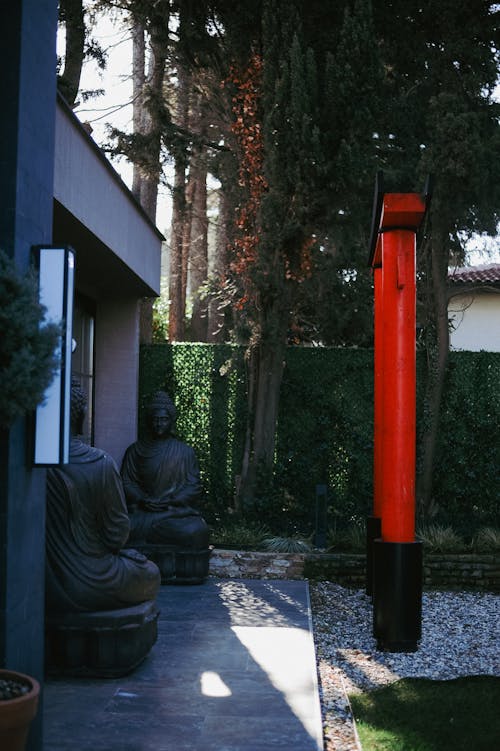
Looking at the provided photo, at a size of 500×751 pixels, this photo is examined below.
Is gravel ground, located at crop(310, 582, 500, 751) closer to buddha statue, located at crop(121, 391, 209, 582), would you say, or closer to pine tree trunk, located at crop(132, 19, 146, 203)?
buddha statue, located at crop(121, 391, 209, 582)

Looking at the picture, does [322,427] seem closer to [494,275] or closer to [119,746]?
[119,746]

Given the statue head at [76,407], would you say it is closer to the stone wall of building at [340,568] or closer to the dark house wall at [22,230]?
the dark house wall at [22,230]

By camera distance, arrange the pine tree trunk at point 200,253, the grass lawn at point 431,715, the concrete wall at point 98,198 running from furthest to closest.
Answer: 1. the pine tree trunk at point 200,253
2. the concrete wall at point 98,198
3. the grass lawn at point 431,715

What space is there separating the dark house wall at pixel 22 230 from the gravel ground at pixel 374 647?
174cm

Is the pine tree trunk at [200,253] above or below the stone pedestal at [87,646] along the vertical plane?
above

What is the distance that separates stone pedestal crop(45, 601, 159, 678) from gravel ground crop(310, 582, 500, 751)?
4.05 feet

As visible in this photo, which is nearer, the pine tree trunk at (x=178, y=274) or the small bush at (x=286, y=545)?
the small bush at (x=286, y=545)

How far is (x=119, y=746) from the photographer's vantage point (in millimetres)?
4004

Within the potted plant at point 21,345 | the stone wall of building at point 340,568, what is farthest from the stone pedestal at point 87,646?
the stone wall of building at point 340,568

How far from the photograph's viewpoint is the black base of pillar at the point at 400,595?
20.9 feet

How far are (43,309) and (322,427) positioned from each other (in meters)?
7.90

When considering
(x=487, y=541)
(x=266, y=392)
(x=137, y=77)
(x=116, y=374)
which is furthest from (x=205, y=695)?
(x=137, y=77)

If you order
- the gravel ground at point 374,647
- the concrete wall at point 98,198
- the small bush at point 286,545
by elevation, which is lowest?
the gravel ground at point 374,647

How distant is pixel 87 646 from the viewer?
203 inches
